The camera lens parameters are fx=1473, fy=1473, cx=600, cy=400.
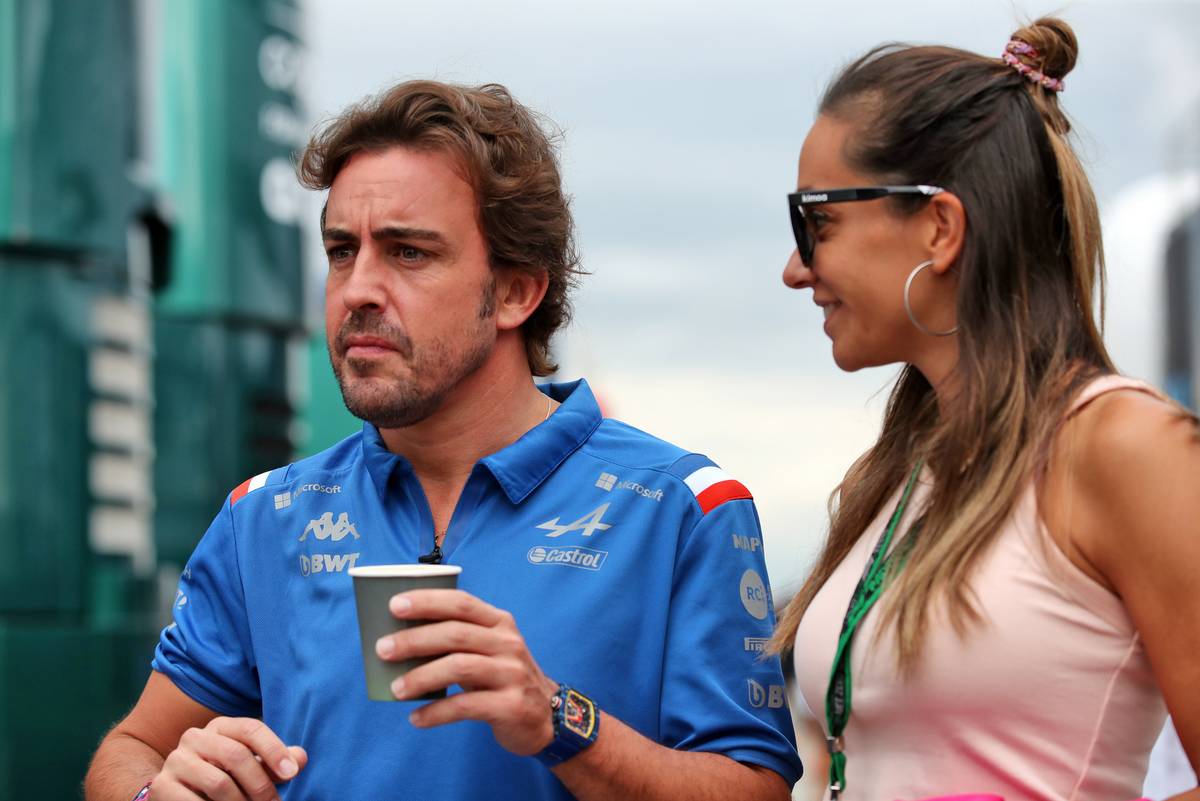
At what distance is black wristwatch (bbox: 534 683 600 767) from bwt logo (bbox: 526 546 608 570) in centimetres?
37

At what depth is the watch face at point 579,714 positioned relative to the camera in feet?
6.89

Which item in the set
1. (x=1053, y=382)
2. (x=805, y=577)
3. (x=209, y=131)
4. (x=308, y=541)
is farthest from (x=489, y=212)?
(x=209, y=131)

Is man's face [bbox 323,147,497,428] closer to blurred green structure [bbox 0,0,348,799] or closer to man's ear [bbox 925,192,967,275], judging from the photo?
man's ear [bbox 925,192,967,275]

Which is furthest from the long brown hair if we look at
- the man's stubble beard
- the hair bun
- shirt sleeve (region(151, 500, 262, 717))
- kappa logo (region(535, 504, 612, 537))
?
shirt sleeve (region(151, 500, 262, 717))

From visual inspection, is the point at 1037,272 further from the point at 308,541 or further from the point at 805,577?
the point at 308,541

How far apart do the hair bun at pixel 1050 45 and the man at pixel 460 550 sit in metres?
0.88

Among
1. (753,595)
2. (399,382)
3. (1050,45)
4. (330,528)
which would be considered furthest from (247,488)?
(1050,45)

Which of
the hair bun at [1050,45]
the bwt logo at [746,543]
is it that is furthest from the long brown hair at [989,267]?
the bwt logo at [746,543]

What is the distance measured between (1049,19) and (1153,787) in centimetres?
283

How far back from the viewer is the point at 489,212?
2723mm

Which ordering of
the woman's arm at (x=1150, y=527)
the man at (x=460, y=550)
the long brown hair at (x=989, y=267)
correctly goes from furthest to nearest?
the man at (x=460, y=550), the long brown hair at (x=989, y=267), the woman's arm at (x=1150, y=527)

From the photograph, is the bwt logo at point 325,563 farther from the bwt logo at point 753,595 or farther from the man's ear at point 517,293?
the bwt logo at point 753,595

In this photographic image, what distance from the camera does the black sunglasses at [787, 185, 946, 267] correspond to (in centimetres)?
214

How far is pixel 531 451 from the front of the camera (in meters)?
2.62
